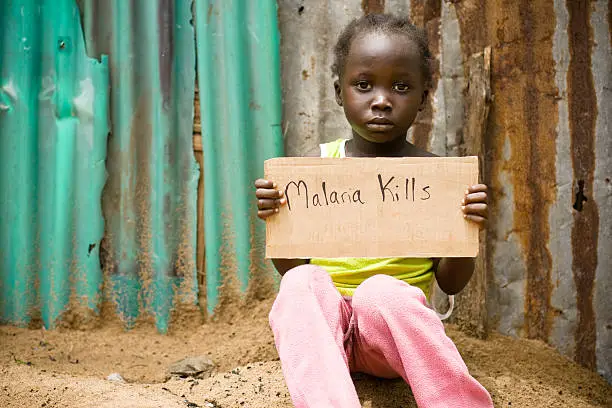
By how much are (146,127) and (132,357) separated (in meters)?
0.95

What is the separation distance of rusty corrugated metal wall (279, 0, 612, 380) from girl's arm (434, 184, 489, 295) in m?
0.64

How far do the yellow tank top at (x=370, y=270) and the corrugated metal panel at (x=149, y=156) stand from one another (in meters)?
0.87

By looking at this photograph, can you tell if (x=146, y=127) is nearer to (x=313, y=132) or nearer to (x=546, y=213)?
(x=313, y=132)

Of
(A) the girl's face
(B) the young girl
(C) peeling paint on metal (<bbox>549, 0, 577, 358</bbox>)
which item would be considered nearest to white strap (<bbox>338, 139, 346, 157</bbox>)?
(B) the young girl

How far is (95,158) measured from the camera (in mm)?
2709

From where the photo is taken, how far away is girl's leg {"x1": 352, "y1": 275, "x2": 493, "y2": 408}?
1612mm

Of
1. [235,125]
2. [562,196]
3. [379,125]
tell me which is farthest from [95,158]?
[562,196]

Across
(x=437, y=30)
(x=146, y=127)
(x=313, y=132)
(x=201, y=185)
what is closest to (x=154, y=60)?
(x=146, y=127)

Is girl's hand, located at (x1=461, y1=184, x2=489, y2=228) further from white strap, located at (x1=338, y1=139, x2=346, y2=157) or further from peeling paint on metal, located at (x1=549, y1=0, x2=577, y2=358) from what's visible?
peeling paint on metal, located at (x1=549, y1=0, x2=577, y2=358)

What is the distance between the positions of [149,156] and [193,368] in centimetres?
91

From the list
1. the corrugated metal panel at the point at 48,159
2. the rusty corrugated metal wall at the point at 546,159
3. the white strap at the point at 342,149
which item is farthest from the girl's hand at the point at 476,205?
the corrugated metal panel at the point at 48,159

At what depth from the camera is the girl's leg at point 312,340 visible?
1.53 metres

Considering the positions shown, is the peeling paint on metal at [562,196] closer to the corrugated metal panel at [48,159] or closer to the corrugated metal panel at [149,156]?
the corrugated metal panel at [149,156]

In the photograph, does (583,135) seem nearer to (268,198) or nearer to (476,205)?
(476,205)
